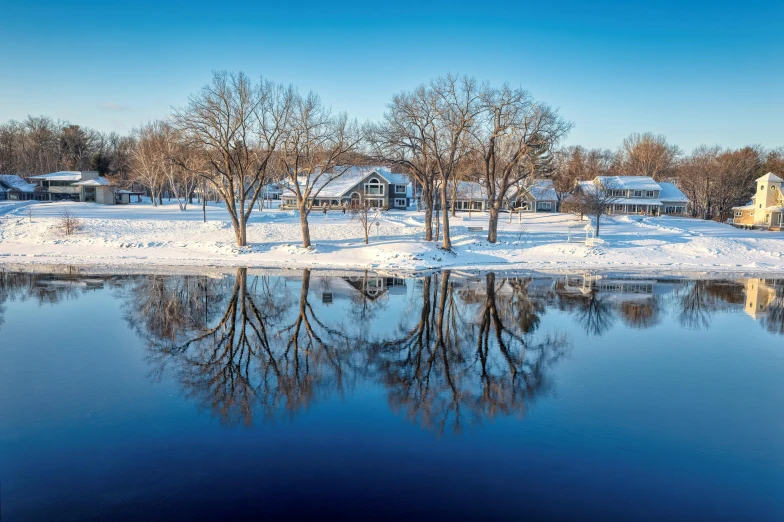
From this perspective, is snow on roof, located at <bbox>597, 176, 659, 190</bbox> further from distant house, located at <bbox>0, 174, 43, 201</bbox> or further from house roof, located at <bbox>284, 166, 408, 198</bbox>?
distant house, located at <bbox>0, 174, 43, 201</bbox>

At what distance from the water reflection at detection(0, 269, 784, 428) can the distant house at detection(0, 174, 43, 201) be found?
58766 millimetres

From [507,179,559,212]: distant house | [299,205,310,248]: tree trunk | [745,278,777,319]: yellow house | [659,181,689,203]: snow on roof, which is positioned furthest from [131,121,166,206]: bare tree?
[659,181,689,203]: snow on roof

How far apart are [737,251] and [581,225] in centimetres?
2034

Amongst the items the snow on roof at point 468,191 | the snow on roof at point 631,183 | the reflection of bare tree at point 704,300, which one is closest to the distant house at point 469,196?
the snow on roof at point 468,191

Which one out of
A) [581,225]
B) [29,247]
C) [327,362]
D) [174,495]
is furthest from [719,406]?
[581,225]

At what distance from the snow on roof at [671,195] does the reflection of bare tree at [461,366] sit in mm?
68853

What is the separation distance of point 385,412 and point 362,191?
65.5 meters

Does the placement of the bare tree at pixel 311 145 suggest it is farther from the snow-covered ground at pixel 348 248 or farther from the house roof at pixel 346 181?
the house roof at pixel 346 181

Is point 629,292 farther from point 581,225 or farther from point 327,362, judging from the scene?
point 581,225

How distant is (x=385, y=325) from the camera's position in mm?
18891

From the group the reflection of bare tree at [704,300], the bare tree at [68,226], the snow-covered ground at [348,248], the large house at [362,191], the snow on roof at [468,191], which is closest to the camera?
the reflection of bare tree at [704,300]

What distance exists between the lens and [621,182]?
262 ft

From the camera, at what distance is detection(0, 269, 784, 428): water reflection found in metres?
12.5

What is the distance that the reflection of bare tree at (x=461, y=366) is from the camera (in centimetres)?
1185
